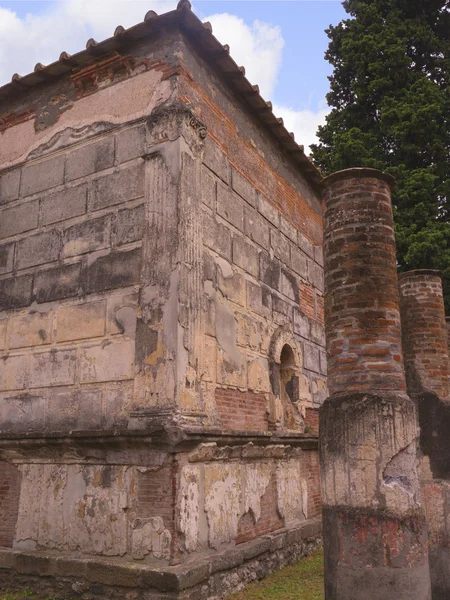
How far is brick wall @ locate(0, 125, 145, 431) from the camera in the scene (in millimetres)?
5797

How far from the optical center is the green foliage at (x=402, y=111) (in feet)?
42.7

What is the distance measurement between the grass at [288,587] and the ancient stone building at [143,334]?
175 millimetres

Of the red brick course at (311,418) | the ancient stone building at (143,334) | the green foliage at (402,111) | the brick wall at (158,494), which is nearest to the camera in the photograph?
the brick wall at (158,494)

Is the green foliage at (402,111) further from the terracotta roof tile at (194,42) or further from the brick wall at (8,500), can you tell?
the brick wall at (8,500)

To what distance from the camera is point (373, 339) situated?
419cm

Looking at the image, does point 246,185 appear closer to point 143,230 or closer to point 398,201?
point 143,230

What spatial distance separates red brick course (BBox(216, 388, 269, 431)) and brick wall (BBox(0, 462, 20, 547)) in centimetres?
230

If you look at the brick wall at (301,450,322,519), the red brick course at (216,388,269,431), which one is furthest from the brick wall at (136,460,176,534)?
the brick wall at (301,450,322,519)

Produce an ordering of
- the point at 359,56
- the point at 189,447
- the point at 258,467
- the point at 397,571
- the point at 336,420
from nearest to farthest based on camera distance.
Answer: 1. the point at 397,571
2. the point at 336,420
3. the point at 189,447
4. the point at 258,467
5. the point at 359,56

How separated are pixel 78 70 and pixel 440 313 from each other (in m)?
5.31

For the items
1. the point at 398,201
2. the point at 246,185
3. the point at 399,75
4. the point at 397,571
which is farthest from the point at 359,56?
the point at 397,571

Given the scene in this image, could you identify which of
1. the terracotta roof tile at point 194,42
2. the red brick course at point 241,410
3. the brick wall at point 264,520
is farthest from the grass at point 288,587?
the terracotta roof tile at point 194,42

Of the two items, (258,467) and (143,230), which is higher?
(143,230)

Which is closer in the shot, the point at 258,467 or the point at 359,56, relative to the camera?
the point at 258,467
